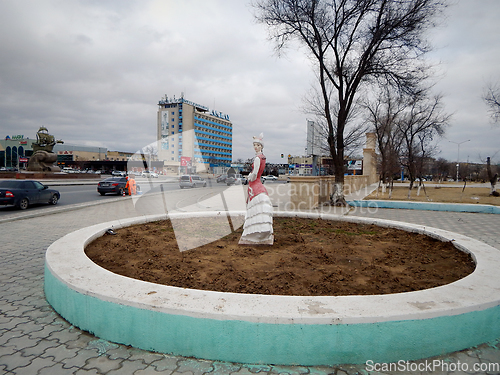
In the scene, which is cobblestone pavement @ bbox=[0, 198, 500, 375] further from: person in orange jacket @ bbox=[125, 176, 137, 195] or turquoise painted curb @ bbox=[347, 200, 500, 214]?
person in orange jacket @ bbox=[125, 176, 137, 195]

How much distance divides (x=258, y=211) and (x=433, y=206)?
11.7 m

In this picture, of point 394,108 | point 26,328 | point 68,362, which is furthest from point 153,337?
point 394,108

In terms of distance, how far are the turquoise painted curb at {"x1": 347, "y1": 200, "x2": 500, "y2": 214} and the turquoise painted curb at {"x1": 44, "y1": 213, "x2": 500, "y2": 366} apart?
12.1 m

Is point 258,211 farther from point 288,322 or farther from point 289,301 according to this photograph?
point 288,322

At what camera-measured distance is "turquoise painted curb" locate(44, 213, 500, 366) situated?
2.47 m

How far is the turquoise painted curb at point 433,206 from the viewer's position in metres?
12.7

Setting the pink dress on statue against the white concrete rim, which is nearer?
the white concrete rim

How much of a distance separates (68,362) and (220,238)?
3864 mm

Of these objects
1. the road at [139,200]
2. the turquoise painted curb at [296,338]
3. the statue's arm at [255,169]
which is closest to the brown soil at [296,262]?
the turquoise painted curb at [296,338]

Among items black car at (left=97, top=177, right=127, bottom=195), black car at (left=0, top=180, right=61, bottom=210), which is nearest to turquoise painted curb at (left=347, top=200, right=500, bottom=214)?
black car at (left=0, top=180, right=61, bottom=210)

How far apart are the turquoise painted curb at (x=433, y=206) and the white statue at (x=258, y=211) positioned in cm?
1068

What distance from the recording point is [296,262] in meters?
4.62

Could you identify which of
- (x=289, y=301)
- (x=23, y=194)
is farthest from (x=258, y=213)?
(x=23, y=194)

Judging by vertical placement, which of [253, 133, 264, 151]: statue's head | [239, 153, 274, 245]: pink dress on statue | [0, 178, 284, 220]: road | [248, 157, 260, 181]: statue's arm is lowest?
[0, 178, 284, 220]: road
